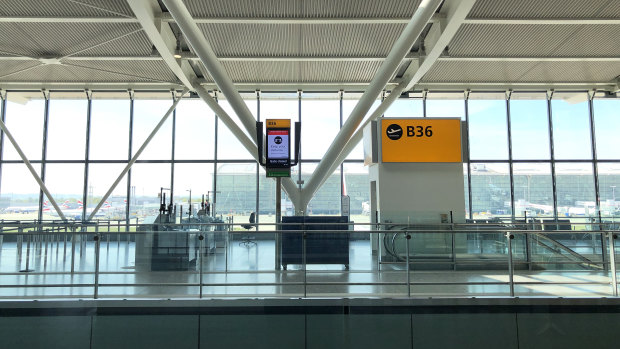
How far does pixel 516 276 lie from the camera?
5.69m

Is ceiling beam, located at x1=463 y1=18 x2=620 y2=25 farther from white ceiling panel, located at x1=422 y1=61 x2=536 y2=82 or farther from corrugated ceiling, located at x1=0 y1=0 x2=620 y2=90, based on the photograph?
white ceiling panel, located at x1=422 y1=61 x2=536 y2=82

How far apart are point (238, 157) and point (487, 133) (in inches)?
467

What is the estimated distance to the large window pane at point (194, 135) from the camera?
17.2 meters

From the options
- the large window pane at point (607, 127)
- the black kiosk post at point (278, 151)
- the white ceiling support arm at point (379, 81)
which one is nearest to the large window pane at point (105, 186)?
the white ceiling support arm at point (379, 81)

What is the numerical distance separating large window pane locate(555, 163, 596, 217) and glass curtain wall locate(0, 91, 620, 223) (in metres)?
0.05

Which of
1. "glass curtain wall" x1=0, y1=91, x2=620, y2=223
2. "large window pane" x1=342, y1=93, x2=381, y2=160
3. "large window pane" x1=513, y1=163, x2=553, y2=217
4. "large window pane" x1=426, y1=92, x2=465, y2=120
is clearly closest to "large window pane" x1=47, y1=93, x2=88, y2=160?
"glass curtain wall" x1=0, y1=91, x2=620, y2=223

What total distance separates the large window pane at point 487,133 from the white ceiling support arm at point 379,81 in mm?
8119

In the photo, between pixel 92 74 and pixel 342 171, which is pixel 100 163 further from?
pixel 342 171

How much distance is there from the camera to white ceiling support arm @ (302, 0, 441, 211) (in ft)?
31.1

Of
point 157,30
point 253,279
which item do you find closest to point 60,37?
point 157,30

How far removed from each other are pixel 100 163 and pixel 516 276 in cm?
1733

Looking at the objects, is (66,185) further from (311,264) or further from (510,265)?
(510,265)

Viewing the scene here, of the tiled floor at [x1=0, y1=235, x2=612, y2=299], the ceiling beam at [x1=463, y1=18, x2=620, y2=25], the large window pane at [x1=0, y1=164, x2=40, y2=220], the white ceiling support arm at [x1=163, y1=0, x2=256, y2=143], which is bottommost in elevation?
the tiled floor at [x1=0, y1=235, x2=612, y2=299]

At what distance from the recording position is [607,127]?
17688 millimetres
